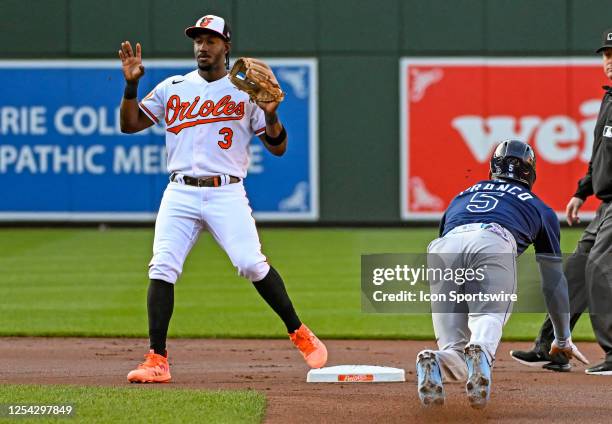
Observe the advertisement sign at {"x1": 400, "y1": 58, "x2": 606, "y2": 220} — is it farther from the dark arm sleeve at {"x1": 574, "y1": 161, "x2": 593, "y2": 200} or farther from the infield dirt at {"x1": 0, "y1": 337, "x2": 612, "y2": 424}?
the dark arm sleeve at {"x1": 574, "y1": 161, "x2": 593, "y2": 200}

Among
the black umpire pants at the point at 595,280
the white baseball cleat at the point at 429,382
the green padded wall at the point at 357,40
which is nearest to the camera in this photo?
the white baseball cleat at the point at 429,382

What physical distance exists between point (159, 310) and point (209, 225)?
555 mm

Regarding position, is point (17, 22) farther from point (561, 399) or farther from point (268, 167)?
point (561, 399)

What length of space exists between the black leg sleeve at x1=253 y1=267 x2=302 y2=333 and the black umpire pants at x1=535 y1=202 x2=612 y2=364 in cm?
162

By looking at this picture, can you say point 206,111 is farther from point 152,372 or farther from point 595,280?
point 595,280

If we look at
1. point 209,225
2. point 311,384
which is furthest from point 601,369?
point 209,225

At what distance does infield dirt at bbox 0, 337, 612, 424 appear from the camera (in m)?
5.83

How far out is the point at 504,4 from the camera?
19.0m

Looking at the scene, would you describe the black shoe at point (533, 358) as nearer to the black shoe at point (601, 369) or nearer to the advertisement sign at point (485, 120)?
the black shoe at point (601, 369)

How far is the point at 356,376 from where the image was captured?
683cm

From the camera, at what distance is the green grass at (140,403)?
5492mm

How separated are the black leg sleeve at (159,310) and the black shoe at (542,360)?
2251 millimetres

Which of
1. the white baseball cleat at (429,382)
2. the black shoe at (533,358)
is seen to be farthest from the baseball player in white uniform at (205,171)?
the white baseball cleat at (429,382)

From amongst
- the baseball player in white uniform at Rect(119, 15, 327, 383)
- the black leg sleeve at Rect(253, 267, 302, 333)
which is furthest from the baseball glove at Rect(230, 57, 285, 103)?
the black leg sleeve at Rect(253, 267, 302, 333)
